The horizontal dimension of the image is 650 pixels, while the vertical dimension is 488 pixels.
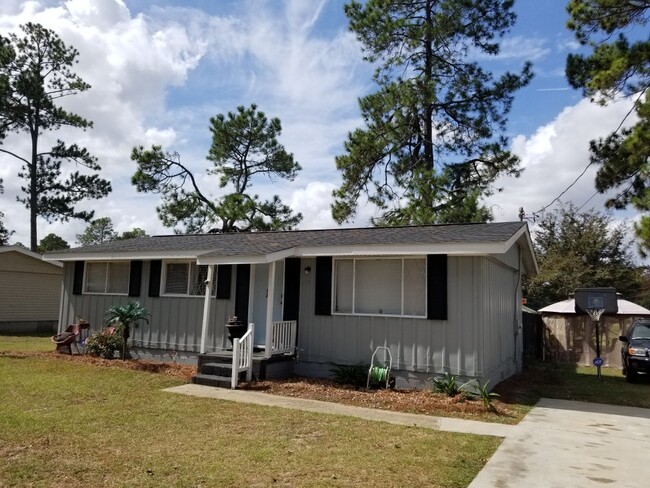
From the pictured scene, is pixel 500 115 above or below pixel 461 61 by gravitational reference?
below

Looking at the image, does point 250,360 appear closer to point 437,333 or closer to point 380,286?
point 380,286

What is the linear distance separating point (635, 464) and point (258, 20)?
11001 millimetres

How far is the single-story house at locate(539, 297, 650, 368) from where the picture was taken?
51.1 feet

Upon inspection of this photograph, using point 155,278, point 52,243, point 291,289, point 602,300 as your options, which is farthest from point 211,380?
point 52,243

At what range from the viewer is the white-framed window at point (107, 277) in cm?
1298

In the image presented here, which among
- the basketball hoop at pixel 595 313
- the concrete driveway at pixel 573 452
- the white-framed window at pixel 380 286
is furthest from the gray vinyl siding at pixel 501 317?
the basketball hoop at pixel 595 313

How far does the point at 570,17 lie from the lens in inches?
511

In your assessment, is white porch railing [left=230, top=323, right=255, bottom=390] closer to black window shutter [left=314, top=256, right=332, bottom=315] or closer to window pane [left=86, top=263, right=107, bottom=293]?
black window shutter [left=314, top=256, right=332, bottom=315]

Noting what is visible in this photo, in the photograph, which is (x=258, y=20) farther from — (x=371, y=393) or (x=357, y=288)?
(x=371, y=393)

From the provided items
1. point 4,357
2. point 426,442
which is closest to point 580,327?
point 426,442

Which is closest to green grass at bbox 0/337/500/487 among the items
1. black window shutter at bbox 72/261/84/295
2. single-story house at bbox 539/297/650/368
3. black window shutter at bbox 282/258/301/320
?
black window shutter at bbox 282/258/301/320

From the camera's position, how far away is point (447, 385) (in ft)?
28.3

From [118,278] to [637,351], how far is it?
13198mm

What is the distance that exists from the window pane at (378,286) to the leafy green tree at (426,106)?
10160mm
